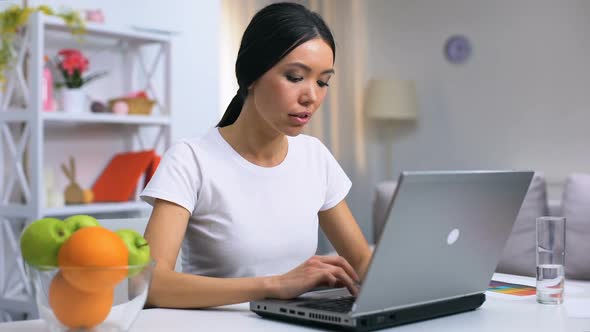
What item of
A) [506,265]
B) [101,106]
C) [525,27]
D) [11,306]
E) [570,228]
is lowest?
[11,306]

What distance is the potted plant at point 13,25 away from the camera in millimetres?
3152

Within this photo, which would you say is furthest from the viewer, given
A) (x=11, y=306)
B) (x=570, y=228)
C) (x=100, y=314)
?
(x=11, y=306)

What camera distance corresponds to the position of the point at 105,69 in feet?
11.8

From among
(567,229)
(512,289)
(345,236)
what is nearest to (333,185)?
(345,236)

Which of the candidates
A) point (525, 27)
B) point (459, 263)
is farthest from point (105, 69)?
point (459, 263)

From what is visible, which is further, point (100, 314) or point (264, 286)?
point (264, 286)

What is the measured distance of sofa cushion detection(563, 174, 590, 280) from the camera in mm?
2930

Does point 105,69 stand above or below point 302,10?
below

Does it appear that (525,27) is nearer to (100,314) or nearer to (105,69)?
(105,69)

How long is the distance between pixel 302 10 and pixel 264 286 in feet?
2.09

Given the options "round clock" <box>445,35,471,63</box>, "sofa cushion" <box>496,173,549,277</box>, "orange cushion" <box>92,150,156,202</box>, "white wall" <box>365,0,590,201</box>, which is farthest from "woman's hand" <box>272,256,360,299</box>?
"round clock" <box>445,35,471,63</box>

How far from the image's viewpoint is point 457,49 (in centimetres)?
481

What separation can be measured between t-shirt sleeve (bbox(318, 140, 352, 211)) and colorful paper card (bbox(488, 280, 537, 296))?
0.44m

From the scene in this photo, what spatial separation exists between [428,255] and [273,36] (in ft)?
2.11
